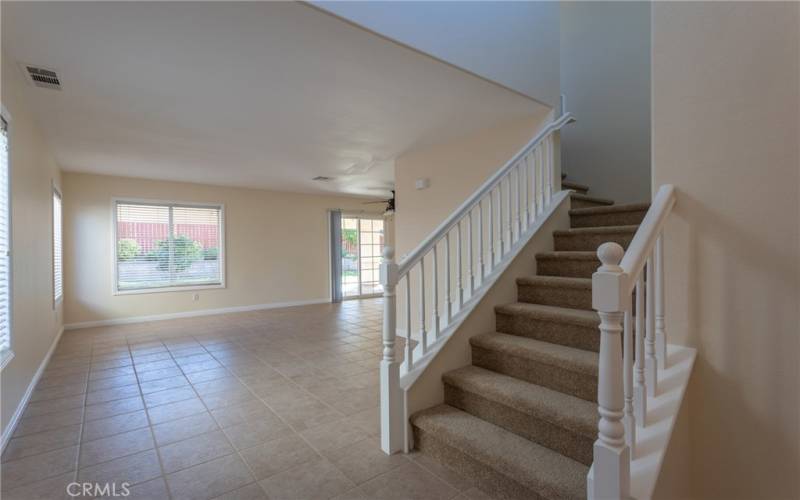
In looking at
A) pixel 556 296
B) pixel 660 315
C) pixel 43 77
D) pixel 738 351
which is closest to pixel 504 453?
pixel 660 315

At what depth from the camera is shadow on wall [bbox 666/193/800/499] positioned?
1.48 m

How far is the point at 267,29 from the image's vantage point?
2150 mm

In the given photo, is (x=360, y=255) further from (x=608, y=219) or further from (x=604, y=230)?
(x=604, y=230)

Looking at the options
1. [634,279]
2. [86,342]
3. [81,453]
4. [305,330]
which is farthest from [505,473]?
[86,342]

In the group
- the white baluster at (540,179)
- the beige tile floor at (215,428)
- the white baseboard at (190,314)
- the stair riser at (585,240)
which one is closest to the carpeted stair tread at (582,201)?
the white baluster at (540,179)

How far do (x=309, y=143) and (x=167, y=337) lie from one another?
327 centimetres

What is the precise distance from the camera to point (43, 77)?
2.66m

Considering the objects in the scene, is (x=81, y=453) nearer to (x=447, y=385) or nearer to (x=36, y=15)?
(x=447, y=385)

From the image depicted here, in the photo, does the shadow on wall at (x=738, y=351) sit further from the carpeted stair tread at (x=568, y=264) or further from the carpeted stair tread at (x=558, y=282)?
the carpeted stair tread at (x=568, y=264)

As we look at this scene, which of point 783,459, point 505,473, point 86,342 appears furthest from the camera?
point 86,342

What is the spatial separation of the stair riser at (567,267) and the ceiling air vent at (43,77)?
3688 mm

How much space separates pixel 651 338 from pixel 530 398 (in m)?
0.61

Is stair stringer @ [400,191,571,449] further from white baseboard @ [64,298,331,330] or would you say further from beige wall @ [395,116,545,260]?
white baseboard @ [64,298,331,330]

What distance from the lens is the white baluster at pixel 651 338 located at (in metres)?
1.52
